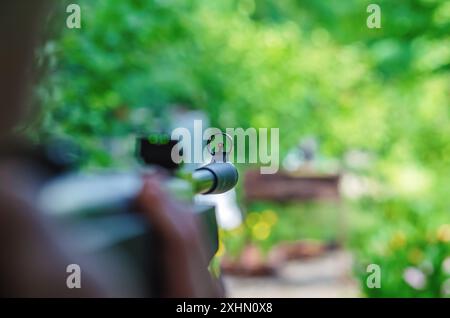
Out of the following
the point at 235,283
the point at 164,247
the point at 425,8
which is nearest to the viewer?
the point at 164,247

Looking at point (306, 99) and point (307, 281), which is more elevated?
point (306, 99)

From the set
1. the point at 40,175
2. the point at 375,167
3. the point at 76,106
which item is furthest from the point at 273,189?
the point at 40,175

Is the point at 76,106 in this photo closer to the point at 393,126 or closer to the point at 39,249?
the point at 39,249

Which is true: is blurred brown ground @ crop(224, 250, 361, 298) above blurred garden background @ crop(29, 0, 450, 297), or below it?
below

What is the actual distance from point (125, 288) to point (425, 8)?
2.02 meters

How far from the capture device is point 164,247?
562 millimetres

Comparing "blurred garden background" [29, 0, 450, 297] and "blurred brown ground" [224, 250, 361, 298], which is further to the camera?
"blurred brown ground" [224, 250, 361, 298]

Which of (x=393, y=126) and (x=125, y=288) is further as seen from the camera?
(x=393, y=126)

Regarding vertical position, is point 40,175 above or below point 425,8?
below

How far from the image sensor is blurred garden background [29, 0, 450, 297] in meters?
1.80

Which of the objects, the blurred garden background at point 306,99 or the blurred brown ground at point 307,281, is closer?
the blurred garden background at point 306,99

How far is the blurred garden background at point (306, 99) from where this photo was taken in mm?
1801

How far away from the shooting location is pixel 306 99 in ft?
9.80

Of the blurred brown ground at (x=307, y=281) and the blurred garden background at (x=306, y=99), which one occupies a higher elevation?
the blurred garden background at (x=306, y=99)
